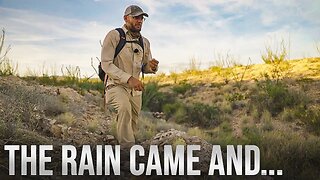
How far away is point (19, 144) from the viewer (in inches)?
251

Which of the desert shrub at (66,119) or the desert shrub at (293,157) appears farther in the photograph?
the desert shrub at (66,119)

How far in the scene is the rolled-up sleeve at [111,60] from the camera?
5.88 meters

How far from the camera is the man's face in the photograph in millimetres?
6102

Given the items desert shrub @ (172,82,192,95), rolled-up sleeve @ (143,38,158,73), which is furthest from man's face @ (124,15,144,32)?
desert shrub @ (172,82,192,95)

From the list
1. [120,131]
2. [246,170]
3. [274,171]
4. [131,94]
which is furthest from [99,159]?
[274,171]

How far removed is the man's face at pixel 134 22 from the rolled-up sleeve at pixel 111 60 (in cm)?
22

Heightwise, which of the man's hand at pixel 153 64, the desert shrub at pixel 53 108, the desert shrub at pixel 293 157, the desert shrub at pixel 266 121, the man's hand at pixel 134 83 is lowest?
the desert shrub at pixel 293 157

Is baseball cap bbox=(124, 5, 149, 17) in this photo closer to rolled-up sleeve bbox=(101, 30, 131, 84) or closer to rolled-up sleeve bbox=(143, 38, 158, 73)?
rolled-up sleeve bbox=(101, 30, 131, 84)

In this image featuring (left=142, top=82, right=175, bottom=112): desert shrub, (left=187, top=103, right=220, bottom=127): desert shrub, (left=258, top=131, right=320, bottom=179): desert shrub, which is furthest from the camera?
(left=142, top=82, right=175, bottom=112): desert shrub

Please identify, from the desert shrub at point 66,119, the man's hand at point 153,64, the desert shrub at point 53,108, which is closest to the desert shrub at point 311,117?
the desert shrub at point 66,119

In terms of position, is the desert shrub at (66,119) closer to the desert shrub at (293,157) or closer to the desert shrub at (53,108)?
the desert shrub at (53,108)

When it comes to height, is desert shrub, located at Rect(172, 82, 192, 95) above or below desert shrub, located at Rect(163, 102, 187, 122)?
above

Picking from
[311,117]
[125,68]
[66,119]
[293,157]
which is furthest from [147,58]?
[311,117]

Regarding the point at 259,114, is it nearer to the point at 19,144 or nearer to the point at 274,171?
the point at 274,171
